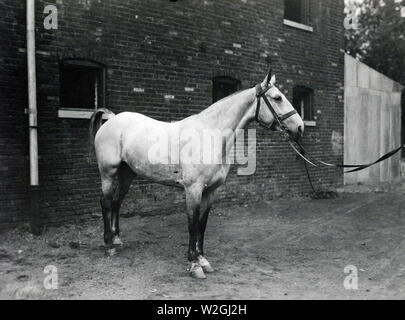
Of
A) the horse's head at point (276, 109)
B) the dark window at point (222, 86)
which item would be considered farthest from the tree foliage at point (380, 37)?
the horse's head at point (276, 109)

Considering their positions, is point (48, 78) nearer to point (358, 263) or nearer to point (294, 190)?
point (358, 263)

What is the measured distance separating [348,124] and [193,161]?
9.88m

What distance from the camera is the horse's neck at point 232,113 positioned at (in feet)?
17.8

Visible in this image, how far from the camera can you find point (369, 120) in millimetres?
14484

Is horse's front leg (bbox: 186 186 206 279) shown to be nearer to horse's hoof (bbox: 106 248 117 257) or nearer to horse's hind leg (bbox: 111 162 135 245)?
horse's hoof (bbox: 106 248 117 257)

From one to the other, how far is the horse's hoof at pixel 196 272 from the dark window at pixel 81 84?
13.6 feet

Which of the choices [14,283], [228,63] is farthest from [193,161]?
[228,63]

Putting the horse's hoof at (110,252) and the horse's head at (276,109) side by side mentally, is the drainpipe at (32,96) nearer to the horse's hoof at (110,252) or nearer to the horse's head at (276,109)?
the horse's hoof at (110,252)

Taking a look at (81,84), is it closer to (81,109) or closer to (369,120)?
(81,109)

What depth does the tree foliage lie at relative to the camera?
81.3 feet

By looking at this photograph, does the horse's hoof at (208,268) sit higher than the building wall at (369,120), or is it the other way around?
the building wall at (369,120)

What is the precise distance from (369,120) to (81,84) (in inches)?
404
